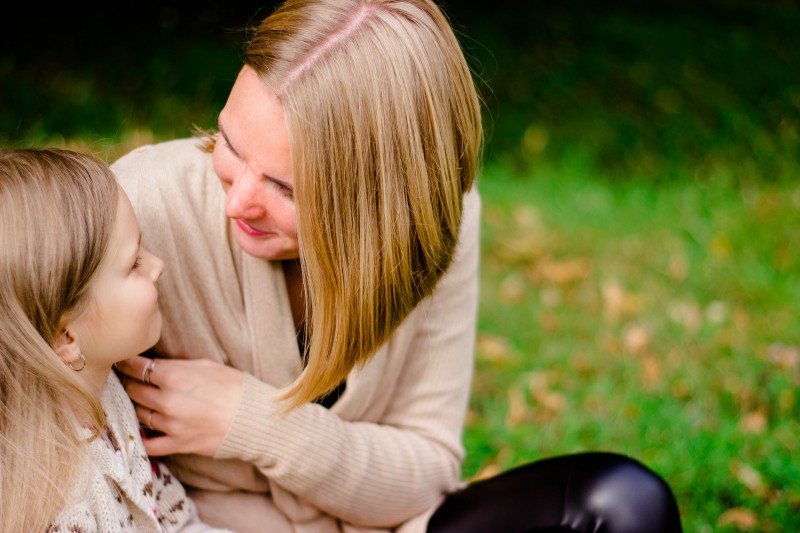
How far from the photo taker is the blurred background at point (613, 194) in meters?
3.27

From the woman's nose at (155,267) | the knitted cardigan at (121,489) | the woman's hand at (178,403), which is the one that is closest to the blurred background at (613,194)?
the woman's nose at (155,267)

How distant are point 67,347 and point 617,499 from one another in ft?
3.75

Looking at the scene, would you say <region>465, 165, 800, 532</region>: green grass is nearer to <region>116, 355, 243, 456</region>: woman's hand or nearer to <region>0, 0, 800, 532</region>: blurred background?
<region>0, 0, 800, 532</region>: blurred background

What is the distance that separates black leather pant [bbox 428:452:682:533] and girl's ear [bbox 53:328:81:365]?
894 mm

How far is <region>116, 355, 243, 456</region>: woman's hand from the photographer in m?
1.86

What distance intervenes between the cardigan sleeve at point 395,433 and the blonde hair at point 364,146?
114mm

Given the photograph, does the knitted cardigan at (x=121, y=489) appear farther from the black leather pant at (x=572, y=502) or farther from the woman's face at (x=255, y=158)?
the black leather pant at (x=572, y=502)

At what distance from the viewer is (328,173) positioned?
170 centimetres

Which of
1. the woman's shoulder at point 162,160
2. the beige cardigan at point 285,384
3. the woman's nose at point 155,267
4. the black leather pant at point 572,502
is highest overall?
the woman's shoulder at point 162,160

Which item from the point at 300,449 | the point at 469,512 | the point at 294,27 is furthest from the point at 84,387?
the point at 469,512

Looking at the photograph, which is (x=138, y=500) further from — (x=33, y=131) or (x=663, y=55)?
(x=663, y=55)

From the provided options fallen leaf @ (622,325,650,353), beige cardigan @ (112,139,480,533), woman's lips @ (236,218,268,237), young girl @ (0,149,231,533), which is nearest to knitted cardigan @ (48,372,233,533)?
young girl @ (0,149,231,533)

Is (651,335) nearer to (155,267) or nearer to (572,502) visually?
(572,502)

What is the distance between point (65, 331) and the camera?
162cm
